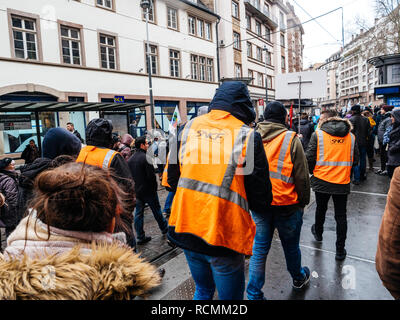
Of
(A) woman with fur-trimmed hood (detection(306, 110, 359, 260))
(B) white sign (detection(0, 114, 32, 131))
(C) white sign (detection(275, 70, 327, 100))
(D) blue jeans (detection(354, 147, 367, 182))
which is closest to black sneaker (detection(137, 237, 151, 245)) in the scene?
(A) woman with fur-trimmed hood (detection(306, 110, 359, 260))

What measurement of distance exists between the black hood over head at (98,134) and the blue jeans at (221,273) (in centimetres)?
163

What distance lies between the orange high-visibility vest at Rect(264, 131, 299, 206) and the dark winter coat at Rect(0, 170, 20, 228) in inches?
120

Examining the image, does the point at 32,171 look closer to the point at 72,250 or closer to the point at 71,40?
the point at 72,250

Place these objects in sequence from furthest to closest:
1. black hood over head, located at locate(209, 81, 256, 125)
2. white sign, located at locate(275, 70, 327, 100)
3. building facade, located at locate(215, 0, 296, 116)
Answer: building facade, located at locate(215, 0, 296, 116) < white sign, located at locate(275, 70, 327, 100) < black hood over head, located at locate(209, 81, 256, 125)

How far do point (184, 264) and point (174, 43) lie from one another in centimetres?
2040

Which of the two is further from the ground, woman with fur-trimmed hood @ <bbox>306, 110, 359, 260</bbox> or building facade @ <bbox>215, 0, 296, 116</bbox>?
building facade @ <bbox>215, 0, 296, 116</bbox>

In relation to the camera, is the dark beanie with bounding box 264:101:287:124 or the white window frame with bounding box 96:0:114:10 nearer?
the dark beanie with bounding box 264:101:287:124

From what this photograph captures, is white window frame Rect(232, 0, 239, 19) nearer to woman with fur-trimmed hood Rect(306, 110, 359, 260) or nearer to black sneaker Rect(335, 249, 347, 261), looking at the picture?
woman with fur-trimmed hood Rect(306, 110, 359, 260)

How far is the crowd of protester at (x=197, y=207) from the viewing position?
1177 mm

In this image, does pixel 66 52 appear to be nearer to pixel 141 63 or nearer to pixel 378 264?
pixel 141 63

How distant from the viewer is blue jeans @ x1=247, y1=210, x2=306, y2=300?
9.10 feet

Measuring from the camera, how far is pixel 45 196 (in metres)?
1.31

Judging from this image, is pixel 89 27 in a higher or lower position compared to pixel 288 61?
lower
